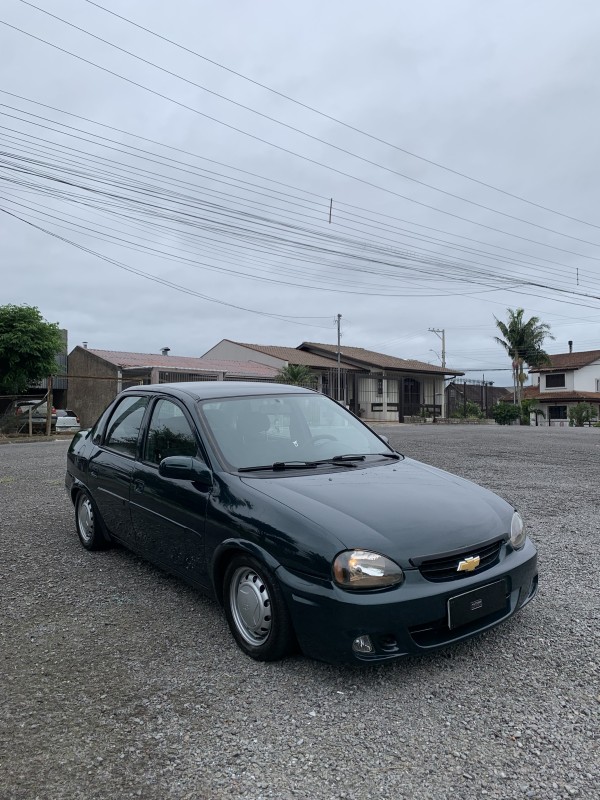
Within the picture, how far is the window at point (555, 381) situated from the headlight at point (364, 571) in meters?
62.5

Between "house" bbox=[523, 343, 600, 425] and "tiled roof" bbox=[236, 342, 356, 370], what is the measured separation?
23.5 metres

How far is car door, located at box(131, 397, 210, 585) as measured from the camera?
11.6 ft

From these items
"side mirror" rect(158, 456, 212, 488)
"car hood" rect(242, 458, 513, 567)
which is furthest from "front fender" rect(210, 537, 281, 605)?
"side mirror" rect(158, 456, 212, 488)

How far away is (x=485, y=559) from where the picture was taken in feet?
9.93

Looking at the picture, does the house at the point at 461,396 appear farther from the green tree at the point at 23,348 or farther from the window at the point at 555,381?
the green tree at the point at 23,348

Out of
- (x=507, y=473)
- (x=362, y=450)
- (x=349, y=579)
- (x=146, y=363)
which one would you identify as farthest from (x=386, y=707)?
(x=146, y=363)

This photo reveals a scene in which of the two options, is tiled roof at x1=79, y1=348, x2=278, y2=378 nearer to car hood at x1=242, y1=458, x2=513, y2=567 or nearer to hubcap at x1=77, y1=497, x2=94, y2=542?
hubcap at x1=77, y1=497, x2=94, y2=542

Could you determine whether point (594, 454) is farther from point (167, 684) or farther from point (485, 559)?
point (167, 684)

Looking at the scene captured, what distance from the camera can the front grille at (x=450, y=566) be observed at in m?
2.82

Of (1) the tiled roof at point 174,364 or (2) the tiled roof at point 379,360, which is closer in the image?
(1) the tiled roof at point 174,364

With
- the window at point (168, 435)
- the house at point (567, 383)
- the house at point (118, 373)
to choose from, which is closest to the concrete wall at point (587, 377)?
the house at point (567, 383)

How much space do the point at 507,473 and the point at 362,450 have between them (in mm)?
6363

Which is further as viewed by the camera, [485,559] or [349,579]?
[485,559]

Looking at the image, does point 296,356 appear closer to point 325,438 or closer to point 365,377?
point 365,377
